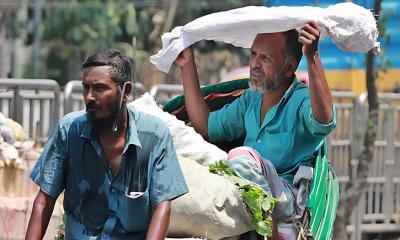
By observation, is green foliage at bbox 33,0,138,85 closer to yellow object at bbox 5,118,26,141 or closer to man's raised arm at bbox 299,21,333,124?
yellow object at bbox 5,118,26,141

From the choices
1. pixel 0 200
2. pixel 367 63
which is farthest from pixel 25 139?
pixel 367 63

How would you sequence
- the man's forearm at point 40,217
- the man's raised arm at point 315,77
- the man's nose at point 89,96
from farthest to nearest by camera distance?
the man's raised arm at point 315,77 < the man's forearm at point 40,217 < the man's nose at point 89,96

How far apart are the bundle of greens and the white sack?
0.03m

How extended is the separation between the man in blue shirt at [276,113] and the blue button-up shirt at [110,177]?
2.17ft

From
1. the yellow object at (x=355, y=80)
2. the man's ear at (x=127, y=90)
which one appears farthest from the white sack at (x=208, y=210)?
the yellow object at (x=355, y=80)

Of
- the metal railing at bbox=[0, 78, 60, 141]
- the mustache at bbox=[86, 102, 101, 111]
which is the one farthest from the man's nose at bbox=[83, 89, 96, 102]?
the metal railing at bbox=[0, 78, 60, 141]

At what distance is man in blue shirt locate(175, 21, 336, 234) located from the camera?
16.2 ft

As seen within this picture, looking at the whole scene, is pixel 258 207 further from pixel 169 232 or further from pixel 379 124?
pixel 379 124

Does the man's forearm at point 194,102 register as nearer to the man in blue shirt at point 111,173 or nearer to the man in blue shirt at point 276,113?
the man in blue shirt at point 276,113

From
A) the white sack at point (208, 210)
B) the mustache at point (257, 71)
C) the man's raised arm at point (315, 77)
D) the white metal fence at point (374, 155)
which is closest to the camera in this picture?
the white sack at point (208, 210)

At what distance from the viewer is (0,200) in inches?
293

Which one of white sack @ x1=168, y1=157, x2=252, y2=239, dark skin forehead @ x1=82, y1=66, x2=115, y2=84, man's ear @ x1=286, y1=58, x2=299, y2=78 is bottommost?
white sack @ x1=168, y1=157, x2=252, y2=239

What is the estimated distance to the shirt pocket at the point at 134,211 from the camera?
4242mm

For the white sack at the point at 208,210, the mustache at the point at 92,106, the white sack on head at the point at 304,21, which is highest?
the white sack on head at the point at 304,21
